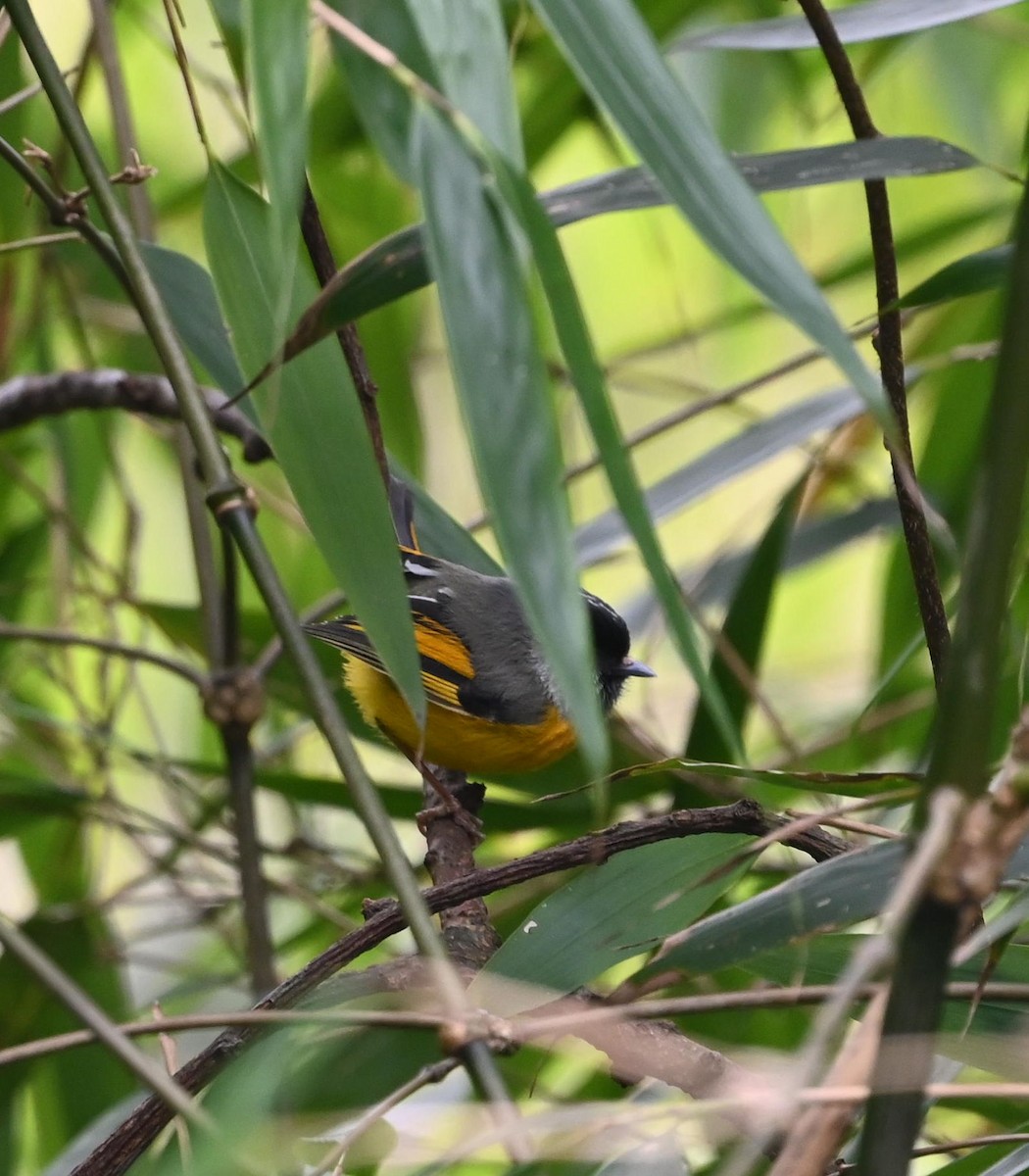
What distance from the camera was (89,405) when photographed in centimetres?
186

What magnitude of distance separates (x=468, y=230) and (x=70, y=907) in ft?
5.77

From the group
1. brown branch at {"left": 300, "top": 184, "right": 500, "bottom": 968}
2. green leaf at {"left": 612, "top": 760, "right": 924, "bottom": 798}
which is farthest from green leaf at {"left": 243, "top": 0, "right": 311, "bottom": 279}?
green leaf at {"left": 612, "top": 760, "right": 924, "bottom": 798}

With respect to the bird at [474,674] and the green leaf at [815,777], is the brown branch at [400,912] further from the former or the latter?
the bird at [474,674]

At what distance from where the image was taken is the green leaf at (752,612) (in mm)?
1912

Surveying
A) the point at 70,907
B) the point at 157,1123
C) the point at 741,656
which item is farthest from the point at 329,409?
the point at 70,907

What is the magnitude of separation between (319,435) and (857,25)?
0.76m

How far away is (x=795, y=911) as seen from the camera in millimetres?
938

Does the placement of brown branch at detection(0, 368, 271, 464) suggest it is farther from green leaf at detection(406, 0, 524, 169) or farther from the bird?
green leaf at detection(406, 0, 524, 169)

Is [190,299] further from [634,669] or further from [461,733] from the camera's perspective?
[634,669]

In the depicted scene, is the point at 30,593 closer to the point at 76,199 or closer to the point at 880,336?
the point at 76,199

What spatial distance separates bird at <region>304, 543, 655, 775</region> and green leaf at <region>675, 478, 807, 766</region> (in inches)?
10.1

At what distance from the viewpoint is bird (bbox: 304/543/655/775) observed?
7.09 ft

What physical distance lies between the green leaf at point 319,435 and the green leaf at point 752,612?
944 millimetres

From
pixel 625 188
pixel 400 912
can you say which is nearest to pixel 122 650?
pixel 400 912
